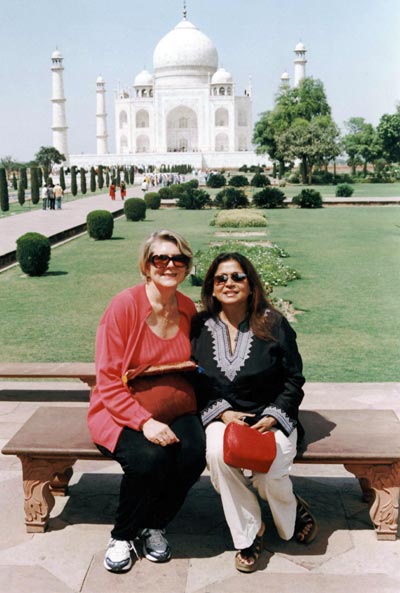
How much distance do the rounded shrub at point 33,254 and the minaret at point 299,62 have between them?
52.1 metres

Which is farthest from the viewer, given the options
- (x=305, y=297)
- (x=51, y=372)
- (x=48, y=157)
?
(x=48, y=157)

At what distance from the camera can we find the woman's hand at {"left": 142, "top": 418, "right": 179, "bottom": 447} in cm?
221

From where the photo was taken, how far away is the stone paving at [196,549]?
213 centimetres

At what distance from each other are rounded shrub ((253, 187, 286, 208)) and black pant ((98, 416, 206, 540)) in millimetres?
18175

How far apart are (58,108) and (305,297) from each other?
2133 inches

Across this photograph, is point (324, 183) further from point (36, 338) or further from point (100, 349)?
point (100, 349)

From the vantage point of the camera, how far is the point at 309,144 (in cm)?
3291

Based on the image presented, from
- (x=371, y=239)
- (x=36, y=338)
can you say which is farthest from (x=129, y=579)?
(x=371, y=239)

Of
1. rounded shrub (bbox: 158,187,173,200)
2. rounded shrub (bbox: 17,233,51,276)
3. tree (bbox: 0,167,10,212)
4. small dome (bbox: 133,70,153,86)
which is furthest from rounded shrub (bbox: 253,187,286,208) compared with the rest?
small dome (bbox: 133,70,153,86)

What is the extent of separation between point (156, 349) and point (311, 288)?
5359 mm

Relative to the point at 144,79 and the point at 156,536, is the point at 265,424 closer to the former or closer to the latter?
the point at 156,536

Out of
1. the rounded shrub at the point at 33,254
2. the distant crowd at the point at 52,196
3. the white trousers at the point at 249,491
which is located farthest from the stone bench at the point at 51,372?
the distant crowd at the point at 52,196

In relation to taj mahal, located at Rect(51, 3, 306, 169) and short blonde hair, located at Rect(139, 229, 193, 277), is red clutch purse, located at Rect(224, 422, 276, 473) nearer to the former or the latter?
short blonde hair, located at Rect(139, 229, 193, 277)

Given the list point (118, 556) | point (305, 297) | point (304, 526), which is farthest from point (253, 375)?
point (305, 297)
